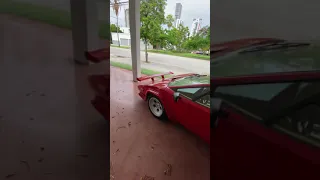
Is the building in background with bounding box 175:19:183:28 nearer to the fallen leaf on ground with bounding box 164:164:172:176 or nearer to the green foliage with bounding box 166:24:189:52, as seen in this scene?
the green foliage with bounding box 166:24:189:52

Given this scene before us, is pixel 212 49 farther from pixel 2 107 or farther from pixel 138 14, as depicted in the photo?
pixel 138 14

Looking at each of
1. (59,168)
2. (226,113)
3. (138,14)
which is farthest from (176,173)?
(138,14)

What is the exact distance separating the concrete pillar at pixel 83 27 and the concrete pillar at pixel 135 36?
110 cm

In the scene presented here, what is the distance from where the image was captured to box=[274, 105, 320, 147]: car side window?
0.83 m

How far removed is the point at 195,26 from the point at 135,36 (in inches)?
34.3

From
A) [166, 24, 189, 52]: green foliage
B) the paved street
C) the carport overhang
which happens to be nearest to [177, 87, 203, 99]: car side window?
the paved street

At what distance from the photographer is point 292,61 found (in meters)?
0.84

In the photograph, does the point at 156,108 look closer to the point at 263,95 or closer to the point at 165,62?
the point at 165,62

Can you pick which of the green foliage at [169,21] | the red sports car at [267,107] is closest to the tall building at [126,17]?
the green foliage at [169,21]

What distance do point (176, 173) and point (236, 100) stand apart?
73 centimetres

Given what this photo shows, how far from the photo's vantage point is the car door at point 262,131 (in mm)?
846

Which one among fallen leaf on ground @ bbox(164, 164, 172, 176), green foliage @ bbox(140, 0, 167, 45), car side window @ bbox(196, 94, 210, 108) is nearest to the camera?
car side window @ bbox(196, 94, 210, 108)

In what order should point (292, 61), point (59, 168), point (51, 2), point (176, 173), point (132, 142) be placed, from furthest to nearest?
1. point (132, 142)
2. point (176, 173)
3. point (59, 168)
4. point (51, 2)
5. point (292, 61)

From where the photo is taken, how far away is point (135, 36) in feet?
7.13
